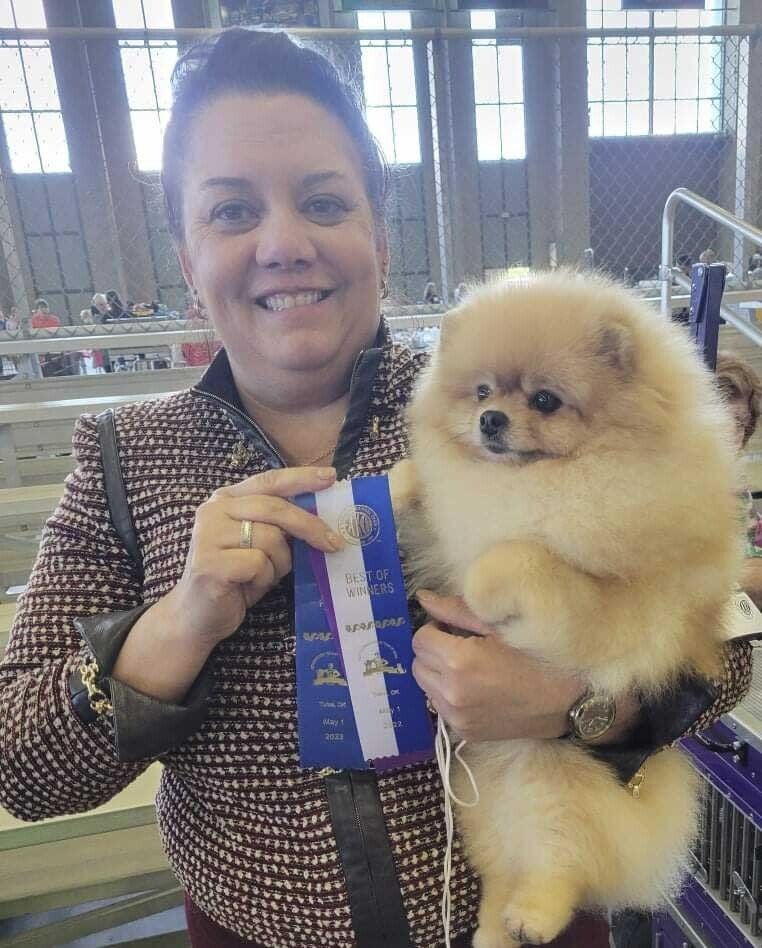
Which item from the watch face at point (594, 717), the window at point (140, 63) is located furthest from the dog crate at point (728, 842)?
the window at point (140, 63)

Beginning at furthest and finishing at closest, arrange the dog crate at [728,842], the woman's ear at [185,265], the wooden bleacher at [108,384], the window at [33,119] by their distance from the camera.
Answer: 1. the window at [33,119]
2. the wooden bleacher at [108,384]
3. the dog crate at [728,842]
4. the woman's ear at [185,265]

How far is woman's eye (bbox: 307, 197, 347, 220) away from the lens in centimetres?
99

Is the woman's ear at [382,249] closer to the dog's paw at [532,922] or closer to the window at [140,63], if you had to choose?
the dog's paw at [532,922]

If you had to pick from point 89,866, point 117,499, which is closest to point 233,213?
point 117,499

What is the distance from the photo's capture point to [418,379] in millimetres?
1104

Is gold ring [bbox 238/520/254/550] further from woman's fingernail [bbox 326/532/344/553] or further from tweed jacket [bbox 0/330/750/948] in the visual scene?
tweed jacket [bbox 0/330/750/948]

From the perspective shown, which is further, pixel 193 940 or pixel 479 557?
pixel 193 940

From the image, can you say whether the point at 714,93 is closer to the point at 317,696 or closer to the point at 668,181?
the point at 668,181

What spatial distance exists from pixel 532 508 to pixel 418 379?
32 centimetres

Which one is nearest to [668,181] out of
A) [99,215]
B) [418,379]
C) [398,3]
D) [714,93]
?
[714,93]

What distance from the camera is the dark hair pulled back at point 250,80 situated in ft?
3.22

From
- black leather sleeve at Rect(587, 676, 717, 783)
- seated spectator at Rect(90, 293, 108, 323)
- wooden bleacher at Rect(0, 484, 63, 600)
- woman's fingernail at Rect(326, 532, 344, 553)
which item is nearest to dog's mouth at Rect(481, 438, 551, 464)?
woman's fingernail at Rect(326, 532, 344, 553)

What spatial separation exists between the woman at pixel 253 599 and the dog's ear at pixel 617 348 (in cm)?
32

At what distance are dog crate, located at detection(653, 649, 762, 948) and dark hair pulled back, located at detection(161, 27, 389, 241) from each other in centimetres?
136
